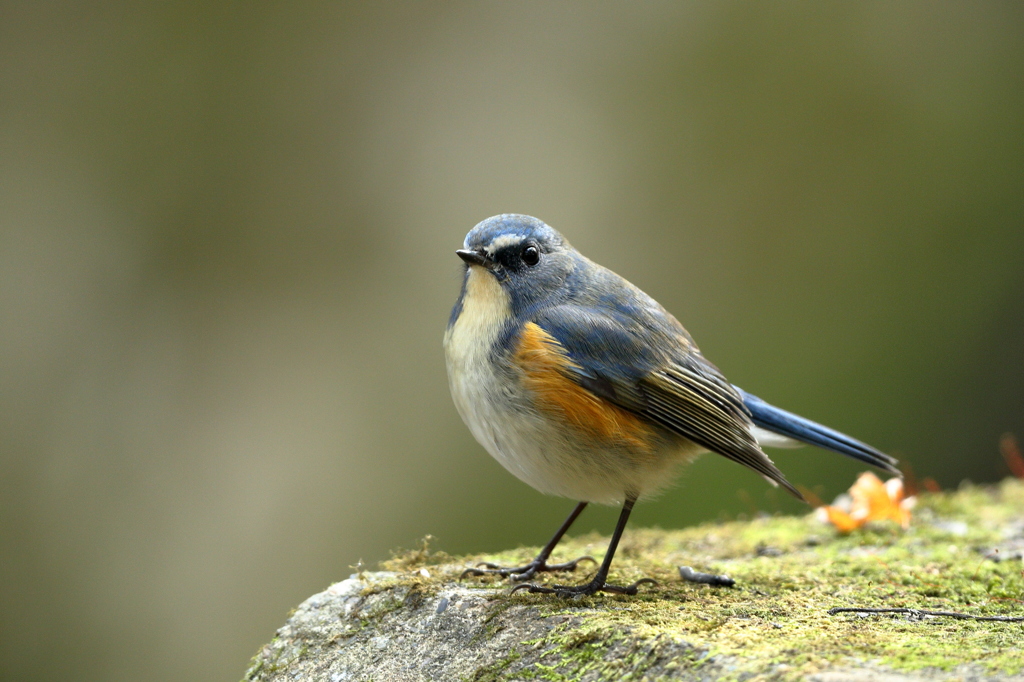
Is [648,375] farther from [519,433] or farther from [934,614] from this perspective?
[934,614]

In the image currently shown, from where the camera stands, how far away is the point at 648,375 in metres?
3.36

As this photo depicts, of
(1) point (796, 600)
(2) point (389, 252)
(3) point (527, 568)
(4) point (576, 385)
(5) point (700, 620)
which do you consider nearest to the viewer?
(5) point (700, 620)

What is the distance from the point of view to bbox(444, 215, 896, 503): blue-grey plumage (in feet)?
10.3

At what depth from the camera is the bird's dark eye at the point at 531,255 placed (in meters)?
3.47

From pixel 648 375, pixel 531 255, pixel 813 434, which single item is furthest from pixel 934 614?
pixel 531 255

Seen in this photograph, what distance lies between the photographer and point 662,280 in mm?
7898

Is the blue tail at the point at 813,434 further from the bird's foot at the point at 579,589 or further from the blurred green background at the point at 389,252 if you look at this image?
the blurred green background at the point at 389,252

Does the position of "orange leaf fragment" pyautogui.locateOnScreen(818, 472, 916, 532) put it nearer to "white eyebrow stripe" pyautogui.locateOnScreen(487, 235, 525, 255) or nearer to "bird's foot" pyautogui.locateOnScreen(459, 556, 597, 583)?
"bird's foot" pyautogui.locateOnScreen(459, 556, 597, 583)

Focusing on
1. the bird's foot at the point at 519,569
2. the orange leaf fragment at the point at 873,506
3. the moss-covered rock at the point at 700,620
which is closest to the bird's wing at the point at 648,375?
the moss-covered rock at the point at 700,620

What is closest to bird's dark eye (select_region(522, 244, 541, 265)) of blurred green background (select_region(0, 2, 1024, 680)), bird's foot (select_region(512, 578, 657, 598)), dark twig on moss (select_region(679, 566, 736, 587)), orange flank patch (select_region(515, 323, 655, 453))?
orange flank patch (select_region(515, 323, 655, 453))

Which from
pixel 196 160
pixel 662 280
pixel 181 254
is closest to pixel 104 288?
pixel 181 254

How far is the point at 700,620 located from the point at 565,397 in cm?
86

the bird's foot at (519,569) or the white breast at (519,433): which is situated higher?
the white breast at (519,433)

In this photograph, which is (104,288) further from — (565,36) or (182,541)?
(565,36)
